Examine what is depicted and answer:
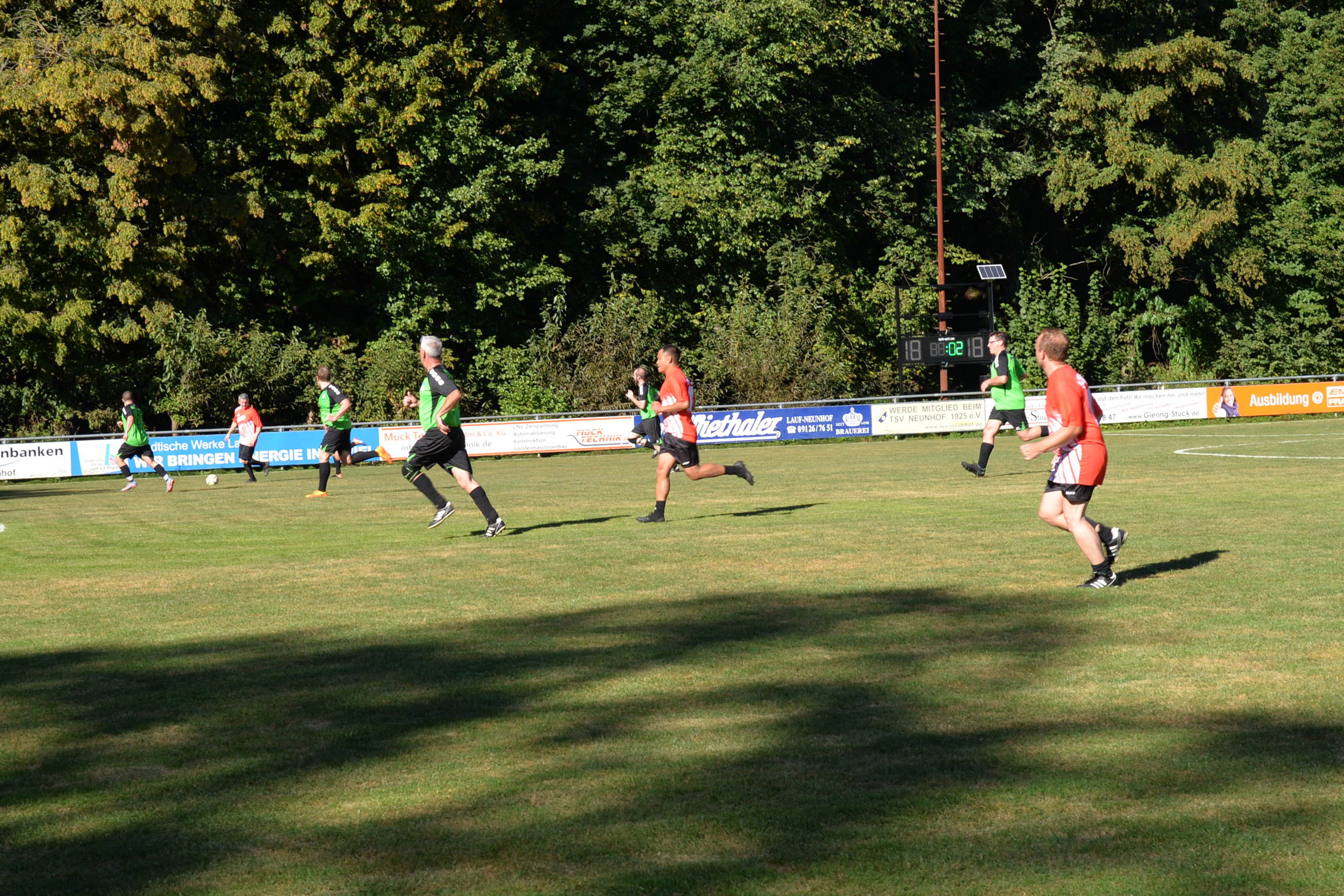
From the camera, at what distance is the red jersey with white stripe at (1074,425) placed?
9828mm

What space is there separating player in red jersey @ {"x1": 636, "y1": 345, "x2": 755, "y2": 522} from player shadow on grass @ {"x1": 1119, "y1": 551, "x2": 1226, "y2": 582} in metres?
5.66

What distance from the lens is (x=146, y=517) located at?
2028 centimetres

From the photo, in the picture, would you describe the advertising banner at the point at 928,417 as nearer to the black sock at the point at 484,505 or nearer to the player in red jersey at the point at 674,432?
the player in red jersey at the point at 674,432

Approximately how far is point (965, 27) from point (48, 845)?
53470 mm

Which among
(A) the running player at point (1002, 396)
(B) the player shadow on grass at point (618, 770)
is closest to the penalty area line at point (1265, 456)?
(A) the running player at point (1002, 396)

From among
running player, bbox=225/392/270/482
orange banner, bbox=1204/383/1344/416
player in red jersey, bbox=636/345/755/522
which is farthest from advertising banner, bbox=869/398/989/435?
player in red jersey, bbox=636/345/755/522

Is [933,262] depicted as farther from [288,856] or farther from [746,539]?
[288,856]

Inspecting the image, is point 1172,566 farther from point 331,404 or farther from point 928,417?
point 928,417

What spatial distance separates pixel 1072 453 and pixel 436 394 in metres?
7.29

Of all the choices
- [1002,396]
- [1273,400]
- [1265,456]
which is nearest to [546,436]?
[1002,396]

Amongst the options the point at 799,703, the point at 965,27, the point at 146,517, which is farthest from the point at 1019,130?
the point at 799,703

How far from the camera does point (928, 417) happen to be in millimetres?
41844

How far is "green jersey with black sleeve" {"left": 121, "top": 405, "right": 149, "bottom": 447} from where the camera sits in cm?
2744

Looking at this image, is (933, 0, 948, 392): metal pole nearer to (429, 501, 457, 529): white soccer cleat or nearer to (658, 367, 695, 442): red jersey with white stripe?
(658, 367, 695, 442): red jersey with white stripe
